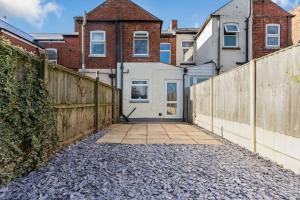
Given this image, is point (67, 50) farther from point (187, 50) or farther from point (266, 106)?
point (266, 106)

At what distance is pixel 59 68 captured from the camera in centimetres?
638

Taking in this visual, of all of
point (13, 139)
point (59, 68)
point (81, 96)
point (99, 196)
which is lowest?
point (99, 196)

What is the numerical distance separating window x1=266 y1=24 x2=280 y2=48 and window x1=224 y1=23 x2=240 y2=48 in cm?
189

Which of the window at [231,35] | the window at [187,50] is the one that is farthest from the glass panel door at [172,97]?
the window at [187,50]

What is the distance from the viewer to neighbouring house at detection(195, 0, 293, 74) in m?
17.7

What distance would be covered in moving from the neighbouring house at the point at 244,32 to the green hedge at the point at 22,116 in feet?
44.5

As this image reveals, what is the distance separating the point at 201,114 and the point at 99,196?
31.8ft

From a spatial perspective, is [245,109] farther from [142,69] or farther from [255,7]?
[255,7]

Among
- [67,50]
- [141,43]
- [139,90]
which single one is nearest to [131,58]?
[141,43]

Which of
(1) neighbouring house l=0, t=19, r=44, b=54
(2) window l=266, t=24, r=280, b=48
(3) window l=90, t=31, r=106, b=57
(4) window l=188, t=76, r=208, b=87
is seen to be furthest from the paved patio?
(2) window l=266, t=24, r=280, b=48

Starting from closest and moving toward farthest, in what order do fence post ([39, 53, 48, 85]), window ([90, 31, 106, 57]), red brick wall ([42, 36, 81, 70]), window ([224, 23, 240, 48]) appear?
fence post ([39, 53, 48, 85]) → window ([224, 23, 240, 48]) → window ([90, 31, 106, 57]) → red brick wall ([42, 36, 81, 70])

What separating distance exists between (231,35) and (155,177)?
15.2 meters

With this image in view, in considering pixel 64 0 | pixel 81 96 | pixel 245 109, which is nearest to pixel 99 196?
pixel 245 109

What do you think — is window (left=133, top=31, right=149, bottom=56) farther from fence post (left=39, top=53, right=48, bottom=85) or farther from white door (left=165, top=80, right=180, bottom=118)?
fence post (left=39, top=53, right=48, bottom=85)
